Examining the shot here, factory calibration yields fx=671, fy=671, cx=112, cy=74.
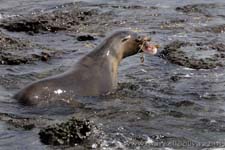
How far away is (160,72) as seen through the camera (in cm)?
1098

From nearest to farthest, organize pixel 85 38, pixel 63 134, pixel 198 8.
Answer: pixel 63 134, pixel 85 38, pixel 198 8

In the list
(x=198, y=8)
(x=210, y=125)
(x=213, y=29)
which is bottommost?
(x=210, y=125)

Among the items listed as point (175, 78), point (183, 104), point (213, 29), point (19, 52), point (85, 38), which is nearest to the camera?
point (183, 104)

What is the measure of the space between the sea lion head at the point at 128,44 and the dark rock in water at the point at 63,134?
9.68 ft

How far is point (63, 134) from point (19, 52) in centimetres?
480

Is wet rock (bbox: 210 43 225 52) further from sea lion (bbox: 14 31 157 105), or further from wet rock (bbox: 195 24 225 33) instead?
sea lion (bbox: 14 31 157 105)

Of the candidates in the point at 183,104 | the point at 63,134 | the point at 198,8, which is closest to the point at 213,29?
the point at 198,8

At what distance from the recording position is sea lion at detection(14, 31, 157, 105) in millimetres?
8594

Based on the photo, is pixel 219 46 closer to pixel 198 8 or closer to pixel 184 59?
pixel 184 59

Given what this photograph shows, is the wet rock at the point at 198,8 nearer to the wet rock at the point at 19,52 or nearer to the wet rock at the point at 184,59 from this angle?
the wet rock at the point at 184,59

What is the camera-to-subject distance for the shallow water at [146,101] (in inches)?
295

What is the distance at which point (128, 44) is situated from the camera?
10172mm

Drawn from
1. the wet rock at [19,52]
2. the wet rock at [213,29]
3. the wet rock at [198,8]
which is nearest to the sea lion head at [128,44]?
the wet rock at [19,52]

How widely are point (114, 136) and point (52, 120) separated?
0.96 m
